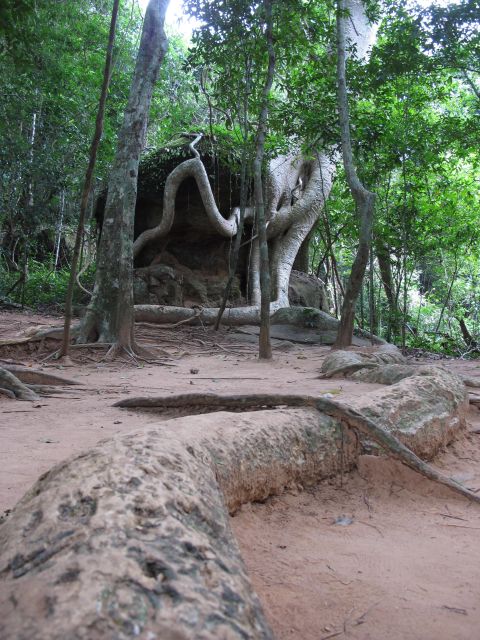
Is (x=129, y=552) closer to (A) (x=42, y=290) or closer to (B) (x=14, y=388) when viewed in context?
(B) (x=14, y=388)

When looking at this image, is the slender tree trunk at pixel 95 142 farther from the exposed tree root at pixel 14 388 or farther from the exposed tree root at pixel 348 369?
the exposed tree root at pixel 348 369

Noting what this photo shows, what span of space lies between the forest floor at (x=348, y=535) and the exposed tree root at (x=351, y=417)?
6 centimetres

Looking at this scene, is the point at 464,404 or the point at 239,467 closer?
the point at 239,467

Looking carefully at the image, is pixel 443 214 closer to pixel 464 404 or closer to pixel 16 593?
pixel 464 404

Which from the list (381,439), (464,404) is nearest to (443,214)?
(464,404)

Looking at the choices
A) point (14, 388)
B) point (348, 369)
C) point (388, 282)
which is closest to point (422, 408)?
point (348, 369)

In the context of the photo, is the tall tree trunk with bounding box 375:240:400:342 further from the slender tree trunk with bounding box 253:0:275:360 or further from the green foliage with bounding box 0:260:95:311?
the green foliage with bounding box 0:260:95:311

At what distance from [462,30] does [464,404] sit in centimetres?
660

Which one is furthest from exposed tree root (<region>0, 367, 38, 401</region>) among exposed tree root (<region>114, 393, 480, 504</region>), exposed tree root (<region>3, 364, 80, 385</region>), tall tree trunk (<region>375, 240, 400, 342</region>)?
tall tree trunk (<region>375, 240, 400, 342</region>)

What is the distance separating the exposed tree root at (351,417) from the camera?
9.35 feet

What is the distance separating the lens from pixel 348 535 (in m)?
2.25

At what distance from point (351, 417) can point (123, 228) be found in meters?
5.22

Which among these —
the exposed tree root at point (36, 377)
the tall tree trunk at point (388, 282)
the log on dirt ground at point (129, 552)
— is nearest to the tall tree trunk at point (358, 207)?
the tall tree trunk at point (388, 282)

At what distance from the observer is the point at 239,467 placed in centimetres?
229
